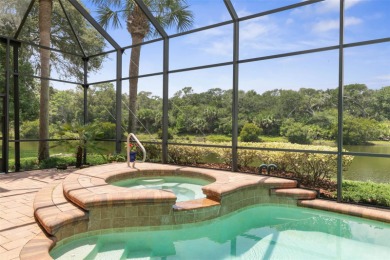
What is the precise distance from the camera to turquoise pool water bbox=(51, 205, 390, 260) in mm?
3088

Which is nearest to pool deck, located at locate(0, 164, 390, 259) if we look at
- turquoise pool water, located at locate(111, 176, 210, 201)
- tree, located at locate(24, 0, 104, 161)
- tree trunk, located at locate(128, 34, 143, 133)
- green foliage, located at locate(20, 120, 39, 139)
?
turquoise pool water, located at locate(111, 176, 210, 201)

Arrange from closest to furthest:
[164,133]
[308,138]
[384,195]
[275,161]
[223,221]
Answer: [223,221], [384,195], [275,161], [164,133], [308,138]

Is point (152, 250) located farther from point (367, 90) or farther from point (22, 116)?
Result: point (367, 90)

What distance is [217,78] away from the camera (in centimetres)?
1795

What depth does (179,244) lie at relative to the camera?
3400mm

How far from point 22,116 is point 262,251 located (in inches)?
490

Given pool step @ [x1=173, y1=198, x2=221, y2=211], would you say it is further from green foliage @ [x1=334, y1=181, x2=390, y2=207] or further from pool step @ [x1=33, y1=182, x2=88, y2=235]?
green foliage @ [x1=334, y1=181, x2=390, y2=207]

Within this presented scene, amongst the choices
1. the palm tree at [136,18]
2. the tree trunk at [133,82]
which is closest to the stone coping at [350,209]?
the palm tree at [136,18]

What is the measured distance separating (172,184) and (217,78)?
42.5 feet

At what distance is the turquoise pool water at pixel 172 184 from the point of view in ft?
17.9

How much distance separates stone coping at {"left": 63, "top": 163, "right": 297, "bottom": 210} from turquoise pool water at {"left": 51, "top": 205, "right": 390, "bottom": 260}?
0.42m

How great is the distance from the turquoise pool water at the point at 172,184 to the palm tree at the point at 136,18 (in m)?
4.91

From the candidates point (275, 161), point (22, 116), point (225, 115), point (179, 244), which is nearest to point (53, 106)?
point (22, 116)

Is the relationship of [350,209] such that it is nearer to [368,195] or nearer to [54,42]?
[368,195]
